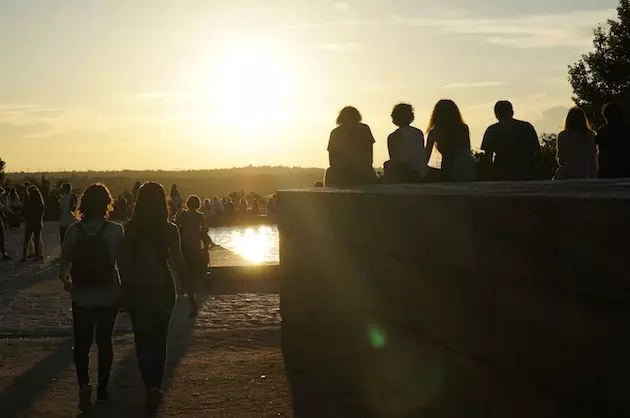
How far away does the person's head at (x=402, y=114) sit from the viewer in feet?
37.8

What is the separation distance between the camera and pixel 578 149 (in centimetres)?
Result: 1105

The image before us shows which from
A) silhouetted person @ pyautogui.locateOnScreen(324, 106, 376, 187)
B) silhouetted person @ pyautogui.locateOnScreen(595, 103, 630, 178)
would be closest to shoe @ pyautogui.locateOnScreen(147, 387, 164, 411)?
silhouetted person @ pyautogui.locateOnScreen(324, 106, 376, 187)

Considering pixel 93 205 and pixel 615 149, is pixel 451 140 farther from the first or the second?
pixel 93 205

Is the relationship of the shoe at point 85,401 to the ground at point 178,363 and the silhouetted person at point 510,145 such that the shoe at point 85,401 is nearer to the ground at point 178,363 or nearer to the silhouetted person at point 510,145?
the ground at point 178,363

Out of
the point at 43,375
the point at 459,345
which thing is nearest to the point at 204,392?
the point at 43,375

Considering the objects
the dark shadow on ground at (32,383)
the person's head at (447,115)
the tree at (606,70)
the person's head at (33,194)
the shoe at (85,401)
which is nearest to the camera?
the shoe at (85,401)

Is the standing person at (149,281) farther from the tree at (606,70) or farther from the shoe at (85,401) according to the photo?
the tree at (606,70)

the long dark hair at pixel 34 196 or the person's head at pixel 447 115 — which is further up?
the person's head at pixel 447 115

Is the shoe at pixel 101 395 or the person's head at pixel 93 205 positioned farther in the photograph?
the shoe at pixel 101 395

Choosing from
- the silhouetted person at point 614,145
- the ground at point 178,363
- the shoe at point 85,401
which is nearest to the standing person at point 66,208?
the ground at point 178,363

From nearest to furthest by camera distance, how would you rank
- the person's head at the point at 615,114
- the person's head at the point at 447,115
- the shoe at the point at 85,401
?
the shoe at the point at 85,401 < the person's head at the point at 447,115 < the person's head at the point at 615,114

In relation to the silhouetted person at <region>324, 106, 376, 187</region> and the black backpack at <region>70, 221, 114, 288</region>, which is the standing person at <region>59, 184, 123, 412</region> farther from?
the silhouetted person at <region>324, 106, 376, 187</region>

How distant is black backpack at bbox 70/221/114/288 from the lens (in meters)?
8.00

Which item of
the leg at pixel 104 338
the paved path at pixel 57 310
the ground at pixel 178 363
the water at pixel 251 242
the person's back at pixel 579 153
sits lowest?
the water at pixel 251 242
